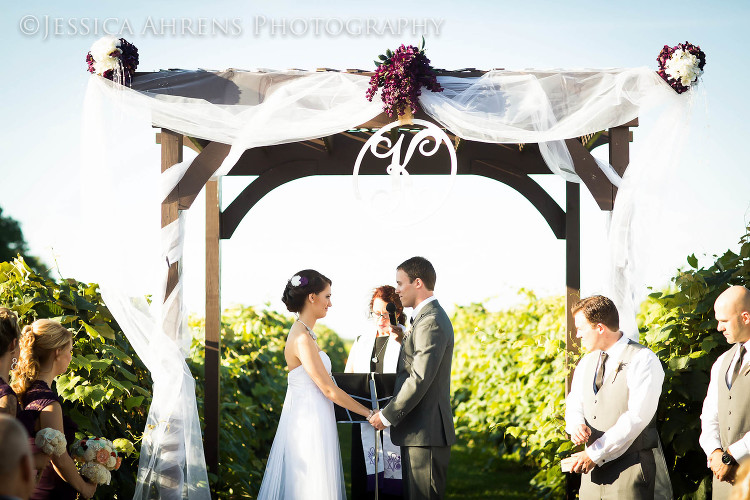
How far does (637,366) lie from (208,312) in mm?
2843

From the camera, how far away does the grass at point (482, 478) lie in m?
7.25

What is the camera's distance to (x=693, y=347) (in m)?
4.69

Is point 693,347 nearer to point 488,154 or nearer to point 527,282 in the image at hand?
point 488,154

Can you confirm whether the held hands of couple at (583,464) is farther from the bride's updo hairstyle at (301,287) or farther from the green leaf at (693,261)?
the green leaf at (693,261)

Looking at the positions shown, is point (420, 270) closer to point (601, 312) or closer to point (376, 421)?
point (376, 421)

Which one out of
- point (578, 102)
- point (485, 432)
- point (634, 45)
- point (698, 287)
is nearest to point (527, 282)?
point (485, 432)

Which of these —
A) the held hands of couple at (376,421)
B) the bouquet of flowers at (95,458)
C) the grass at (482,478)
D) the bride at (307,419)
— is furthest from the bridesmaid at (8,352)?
the grass at (482,478)

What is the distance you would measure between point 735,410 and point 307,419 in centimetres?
216

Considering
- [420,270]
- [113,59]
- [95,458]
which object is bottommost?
[95,458]

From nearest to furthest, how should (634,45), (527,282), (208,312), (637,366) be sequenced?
(637,366) → (208,312) → (634,45) → (527,282)

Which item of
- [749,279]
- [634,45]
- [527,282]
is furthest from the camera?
[527,282]

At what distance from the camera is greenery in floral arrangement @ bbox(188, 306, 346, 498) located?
5.45 metres

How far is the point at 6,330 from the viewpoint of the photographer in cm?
308

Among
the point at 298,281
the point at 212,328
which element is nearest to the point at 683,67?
the point at 298,281
